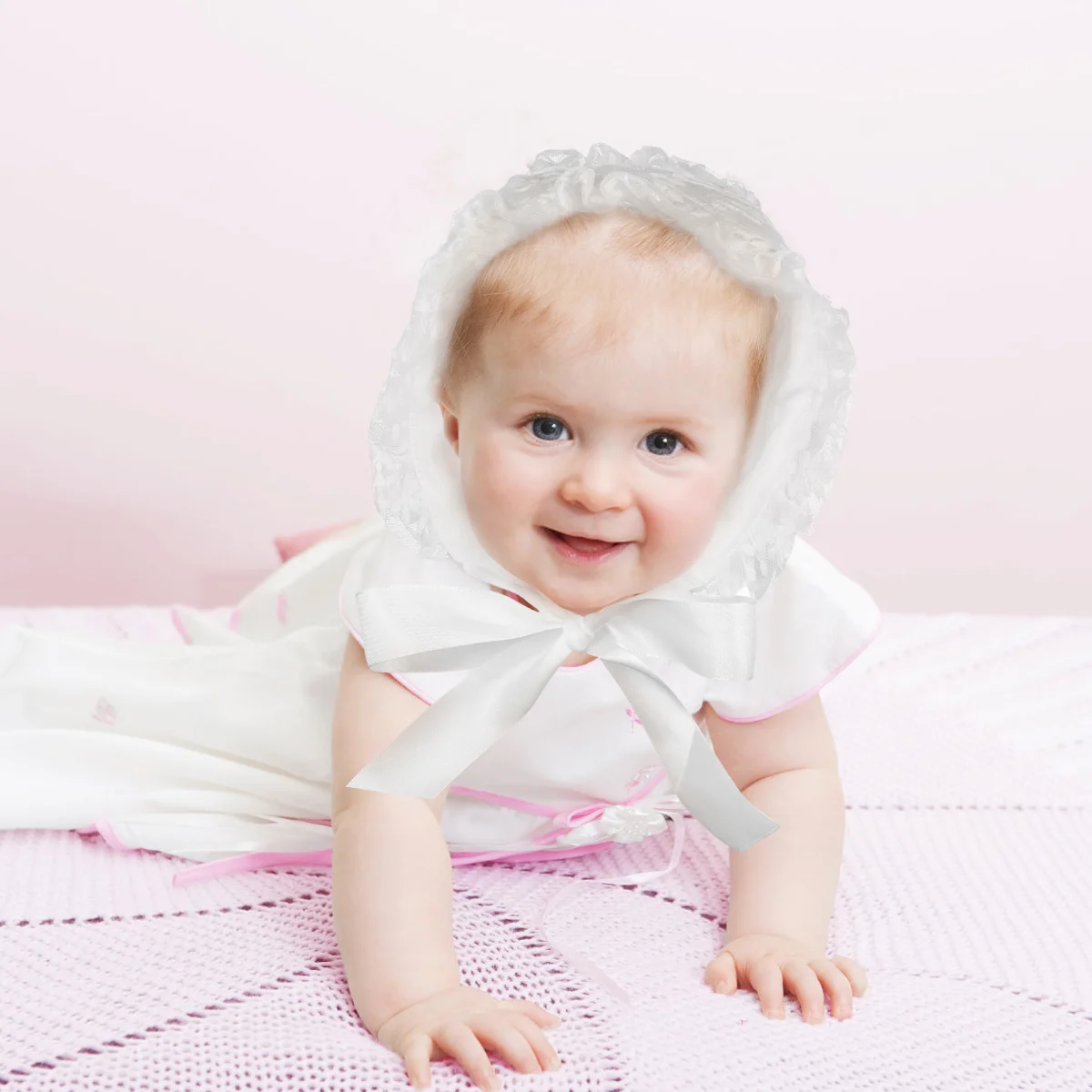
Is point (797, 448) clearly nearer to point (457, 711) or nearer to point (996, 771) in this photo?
point (457, 711)

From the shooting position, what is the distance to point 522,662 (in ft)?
2.80

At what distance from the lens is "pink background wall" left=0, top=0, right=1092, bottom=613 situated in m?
2.11

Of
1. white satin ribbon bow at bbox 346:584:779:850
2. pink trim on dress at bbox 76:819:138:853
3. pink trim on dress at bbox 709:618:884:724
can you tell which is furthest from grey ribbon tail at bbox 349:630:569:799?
pink trim on dress at bbox 76:819:138:853

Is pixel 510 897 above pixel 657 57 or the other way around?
the other way around

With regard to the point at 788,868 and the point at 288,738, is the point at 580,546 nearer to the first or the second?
the point at 788,868

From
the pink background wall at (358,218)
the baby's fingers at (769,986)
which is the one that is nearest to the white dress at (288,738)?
the baby's fingers at (769,986)

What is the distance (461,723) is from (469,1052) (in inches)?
7.5

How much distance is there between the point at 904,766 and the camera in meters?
1.27

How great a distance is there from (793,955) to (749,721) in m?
0.21

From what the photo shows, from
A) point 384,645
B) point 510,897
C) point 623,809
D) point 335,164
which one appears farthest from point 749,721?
point 335,164

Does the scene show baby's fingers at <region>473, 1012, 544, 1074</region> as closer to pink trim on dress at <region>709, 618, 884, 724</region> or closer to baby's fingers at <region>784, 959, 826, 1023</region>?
baby's fingers at <region>784, 959, 826, 1023</region>

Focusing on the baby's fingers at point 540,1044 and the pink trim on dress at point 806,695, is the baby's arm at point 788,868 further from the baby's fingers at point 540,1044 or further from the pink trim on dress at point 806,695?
the baby's fingers at point 540,1044

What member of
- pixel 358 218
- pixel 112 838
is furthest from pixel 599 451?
pixel 358 218

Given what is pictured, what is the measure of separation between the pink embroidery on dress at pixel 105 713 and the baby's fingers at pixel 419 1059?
0.57 metres
